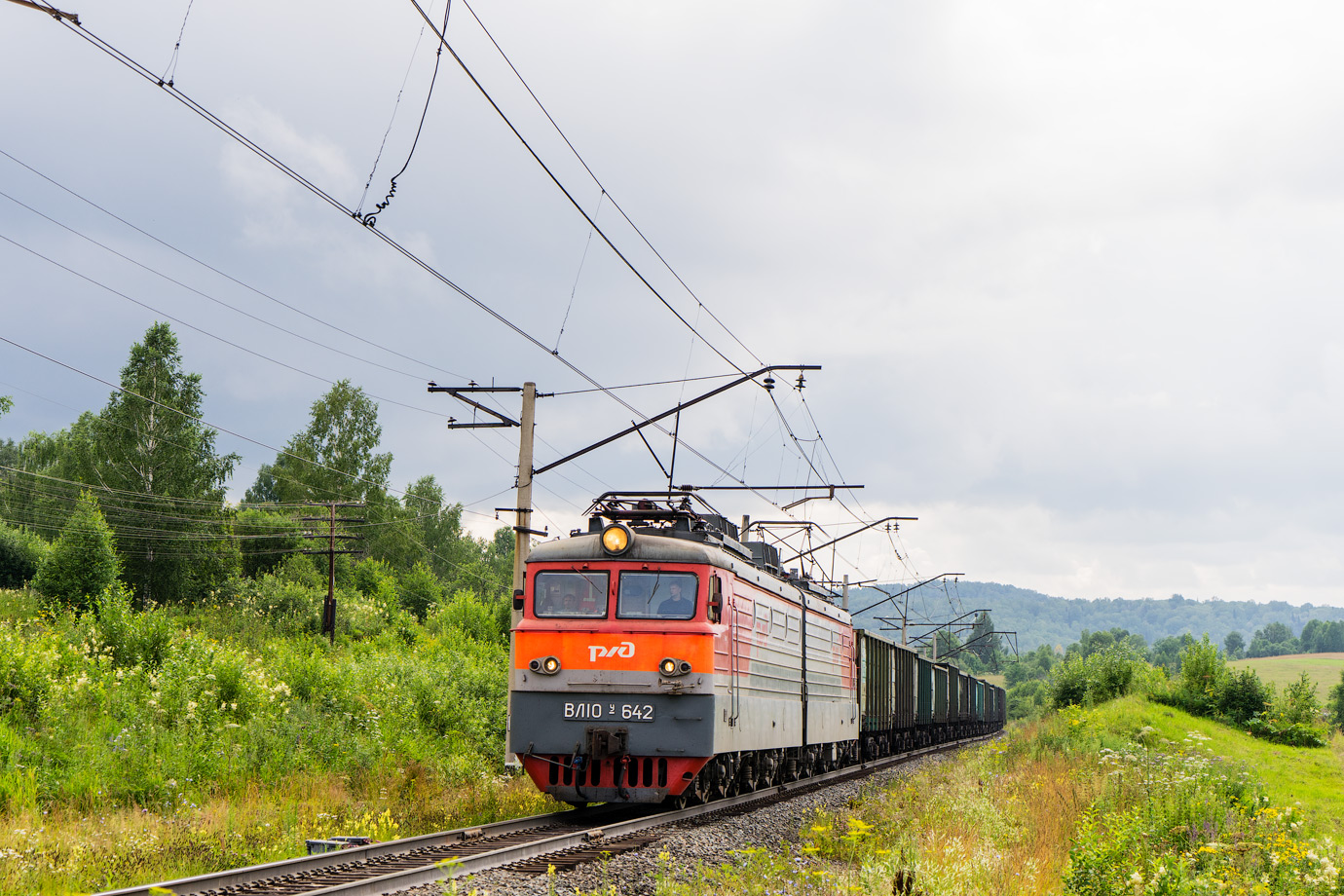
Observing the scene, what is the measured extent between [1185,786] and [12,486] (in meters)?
71.1

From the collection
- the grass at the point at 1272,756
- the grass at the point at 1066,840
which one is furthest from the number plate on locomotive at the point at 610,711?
the grass at the point at 1272,756

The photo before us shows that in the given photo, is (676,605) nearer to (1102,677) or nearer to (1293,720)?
(1293,720)

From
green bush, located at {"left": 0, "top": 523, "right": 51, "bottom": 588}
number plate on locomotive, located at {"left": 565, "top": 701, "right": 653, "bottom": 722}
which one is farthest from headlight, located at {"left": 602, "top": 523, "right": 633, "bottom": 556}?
green bush, located at {"left": 0, "top": 523, "right": 51, "bottom": 588}

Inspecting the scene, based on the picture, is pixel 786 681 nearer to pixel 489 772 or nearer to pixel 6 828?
pixel 489 772

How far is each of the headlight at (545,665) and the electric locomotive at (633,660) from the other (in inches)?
0.5

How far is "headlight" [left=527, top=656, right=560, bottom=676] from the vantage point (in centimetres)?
1290

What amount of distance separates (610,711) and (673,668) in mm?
921

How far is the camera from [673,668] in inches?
496

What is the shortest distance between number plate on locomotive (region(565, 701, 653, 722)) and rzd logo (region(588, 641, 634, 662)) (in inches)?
21.9

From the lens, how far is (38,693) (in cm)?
1527

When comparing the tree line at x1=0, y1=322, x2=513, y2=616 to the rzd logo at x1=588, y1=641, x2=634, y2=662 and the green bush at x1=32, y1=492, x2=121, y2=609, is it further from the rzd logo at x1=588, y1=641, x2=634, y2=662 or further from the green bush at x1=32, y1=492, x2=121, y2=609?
the rzd logo at x1=588, y1=641, x2=634, y2=662

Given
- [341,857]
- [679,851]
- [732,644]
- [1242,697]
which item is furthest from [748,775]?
[1242,697]

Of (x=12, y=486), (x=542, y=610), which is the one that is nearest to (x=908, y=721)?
(x=542, y=610)

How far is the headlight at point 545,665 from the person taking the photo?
42.3 feet
